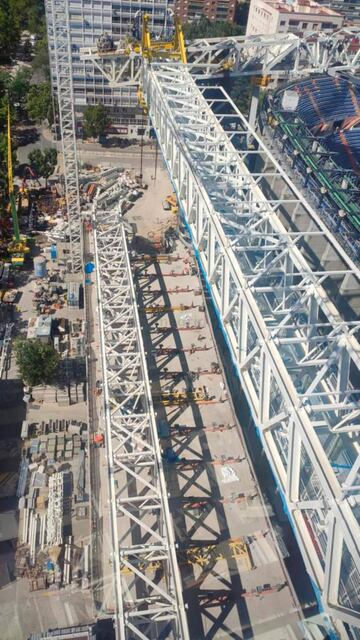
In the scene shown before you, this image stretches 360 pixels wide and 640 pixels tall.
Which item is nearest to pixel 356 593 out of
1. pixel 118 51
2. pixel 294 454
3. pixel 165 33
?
pixel 294 454

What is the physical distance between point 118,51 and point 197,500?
36622mm

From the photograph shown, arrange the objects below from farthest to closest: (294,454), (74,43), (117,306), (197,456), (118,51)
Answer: (74,43)
(118,51)
(117,306)
(197,456)
(294,454)

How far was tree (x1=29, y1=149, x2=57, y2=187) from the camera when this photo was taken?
155ft

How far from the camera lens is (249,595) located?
65.9ft

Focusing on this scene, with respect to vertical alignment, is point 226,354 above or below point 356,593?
above

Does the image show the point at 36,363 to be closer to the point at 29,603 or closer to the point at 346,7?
the point at 29,603

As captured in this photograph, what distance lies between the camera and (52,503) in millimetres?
22938

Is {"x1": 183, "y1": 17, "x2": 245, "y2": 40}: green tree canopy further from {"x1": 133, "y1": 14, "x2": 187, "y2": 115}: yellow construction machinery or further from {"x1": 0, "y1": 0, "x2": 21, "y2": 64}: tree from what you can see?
{"x1": 133, "y1": 14, "x2": 187, "y2": 115}: yellow construction machinery

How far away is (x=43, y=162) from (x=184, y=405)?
3131 cm

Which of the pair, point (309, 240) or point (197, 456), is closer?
point (197, 456)

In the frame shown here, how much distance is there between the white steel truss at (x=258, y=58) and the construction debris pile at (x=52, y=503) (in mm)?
31841

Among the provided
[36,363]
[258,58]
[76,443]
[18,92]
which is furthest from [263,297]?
[18,92]

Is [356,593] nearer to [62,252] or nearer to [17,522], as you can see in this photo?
[17,522]

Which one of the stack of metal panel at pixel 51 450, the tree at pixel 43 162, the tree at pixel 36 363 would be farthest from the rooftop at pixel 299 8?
the stack of metal panel at pixel 51 450
